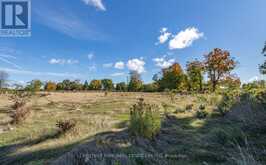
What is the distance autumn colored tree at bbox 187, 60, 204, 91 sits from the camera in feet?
88.2

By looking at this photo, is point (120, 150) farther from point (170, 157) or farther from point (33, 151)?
point (33, 151)

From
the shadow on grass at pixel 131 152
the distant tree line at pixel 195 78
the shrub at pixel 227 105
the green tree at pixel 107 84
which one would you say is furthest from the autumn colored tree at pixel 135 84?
the shadow on grass at pixel 131 152

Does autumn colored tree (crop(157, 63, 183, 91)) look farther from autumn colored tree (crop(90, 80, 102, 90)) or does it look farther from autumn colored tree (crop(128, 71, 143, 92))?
autumn colored tree (crop(90, 80, 102, 90))

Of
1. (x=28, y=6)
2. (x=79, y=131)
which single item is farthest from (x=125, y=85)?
(x=79, y=131)

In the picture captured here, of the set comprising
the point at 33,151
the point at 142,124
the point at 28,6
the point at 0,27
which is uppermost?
the point at 28,6

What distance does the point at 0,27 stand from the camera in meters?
8.62

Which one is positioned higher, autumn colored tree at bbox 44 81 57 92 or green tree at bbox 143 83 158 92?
autumn colored tree at bbox 44 81 57 92

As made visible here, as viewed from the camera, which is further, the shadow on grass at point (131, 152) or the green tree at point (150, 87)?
the green tree at point (150, 87)

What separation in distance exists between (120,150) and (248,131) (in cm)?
280

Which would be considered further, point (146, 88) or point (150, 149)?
point (146, 88)

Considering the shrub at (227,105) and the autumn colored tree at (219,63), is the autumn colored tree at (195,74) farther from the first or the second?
the shrub at (227,105)

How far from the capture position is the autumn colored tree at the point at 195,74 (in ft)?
88.2

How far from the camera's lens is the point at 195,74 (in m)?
28.4

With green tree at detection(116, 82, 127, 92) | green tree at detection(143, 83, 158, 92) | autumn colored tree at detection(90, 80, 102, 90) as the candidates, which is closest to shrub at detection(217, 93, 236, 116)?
green tree at detection(143, 83, 158, 92)
